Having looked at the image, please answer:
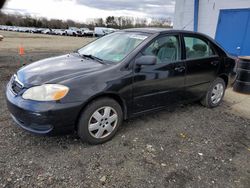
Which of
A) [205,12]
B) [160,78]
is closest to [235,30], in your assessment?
[205,12]

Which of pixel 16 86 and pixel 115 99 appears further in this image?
pixel 115 99

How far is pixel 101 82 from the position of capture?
3113mm

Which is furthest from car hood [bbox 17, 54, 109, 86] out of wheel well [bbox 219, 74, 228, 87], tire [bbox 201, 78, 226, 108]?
wheel well [bbox 219, 74, 228, 87]

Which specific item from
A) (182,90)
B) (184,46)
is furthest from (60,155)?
(184,46)

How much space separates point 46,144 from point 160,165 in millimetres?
1621

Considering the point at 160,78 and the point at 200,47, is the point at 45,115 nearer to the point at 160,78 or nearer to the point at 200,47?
the point at 160,78

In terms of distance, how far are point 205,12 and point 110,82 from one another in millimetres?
9453

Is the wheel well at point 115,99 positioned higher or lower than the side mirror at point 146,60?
lower

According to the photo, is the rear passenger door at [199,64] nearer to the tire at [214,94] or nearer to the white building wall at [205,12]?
the tire at [214,94]

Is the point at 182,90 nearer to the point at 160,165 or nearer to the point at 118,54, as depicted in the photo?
the point at 118,54

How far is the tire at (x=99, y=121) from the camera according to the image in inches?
122

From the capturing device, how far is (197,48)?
4.48 metres

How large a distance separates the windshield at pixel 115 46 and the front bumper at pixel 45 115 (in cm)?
110

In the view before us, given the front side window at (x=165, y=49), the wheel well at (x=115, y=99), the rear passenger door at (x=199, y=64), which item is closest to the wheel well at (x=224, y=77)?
the rear passenger door at (x=199, y=64)
